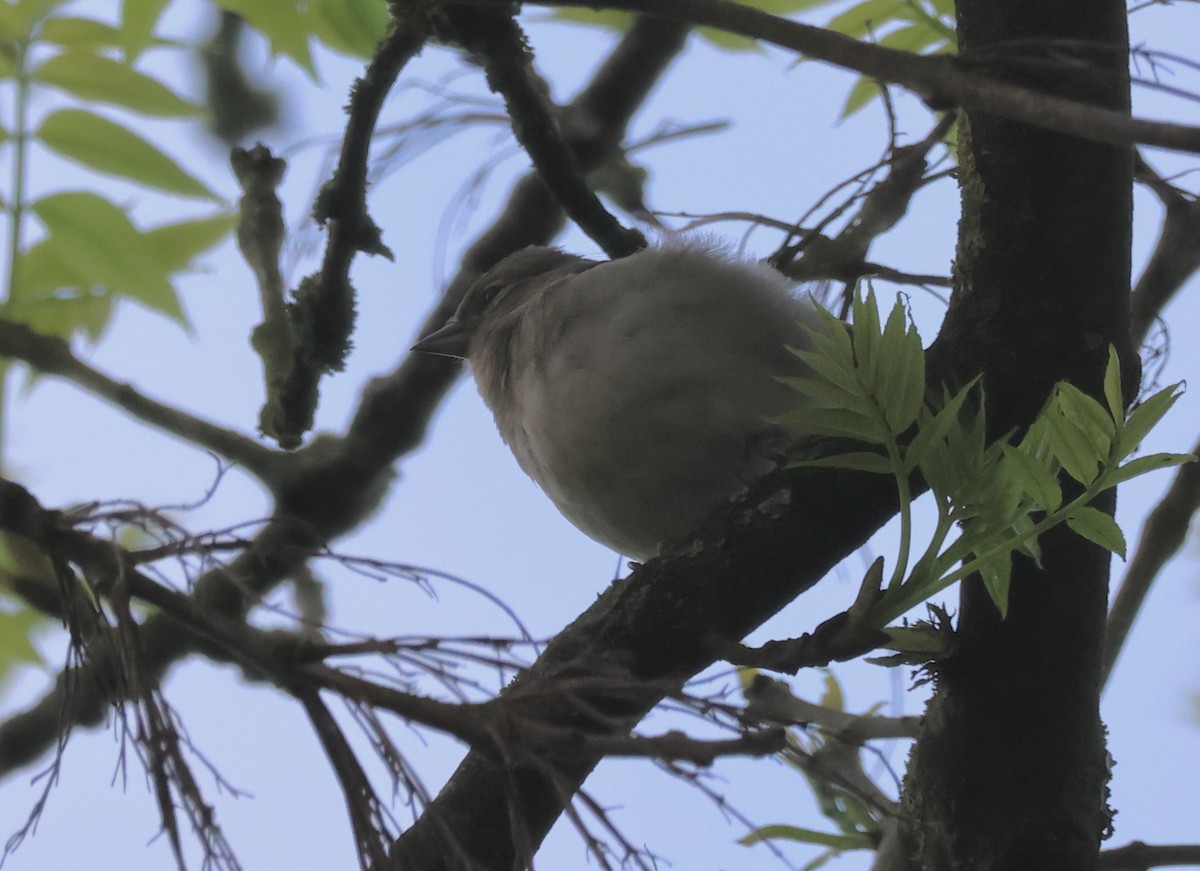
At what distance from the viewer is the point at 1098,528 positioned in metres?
1.63

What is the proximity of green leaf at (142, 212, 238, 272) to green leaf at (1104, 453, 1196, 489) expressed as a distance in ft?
6.79

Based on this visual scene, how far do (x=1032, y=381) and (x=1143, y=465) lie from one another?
43 centimetres

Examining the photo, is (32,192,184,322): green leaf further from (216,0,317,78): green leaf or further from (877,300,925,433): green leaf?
(877,300,925,433): green leaf

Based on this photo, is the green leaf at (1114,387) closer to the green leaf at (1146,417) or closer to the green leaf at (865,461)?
the green leaf at (1146,417)

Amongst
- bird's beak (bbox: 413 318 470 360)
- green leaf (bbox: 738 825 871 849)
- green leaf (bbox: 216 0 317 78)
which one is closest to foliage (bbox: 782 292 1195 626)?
green leaf (bbox: 738 825 871 849)

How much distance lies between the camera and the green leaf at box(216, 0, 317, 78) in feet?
8.29

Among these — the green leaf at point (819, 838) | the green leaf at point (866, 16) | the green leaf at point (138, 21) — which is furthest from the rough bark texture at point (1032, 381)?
the green leaf at point (138, 21)

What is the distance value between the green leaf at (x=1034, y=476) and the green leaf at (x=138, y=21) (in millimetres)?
1884

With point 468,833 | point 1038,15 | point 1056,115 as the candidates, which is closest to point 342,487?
point 468,833

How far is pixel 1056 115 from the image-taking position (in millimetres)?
1051

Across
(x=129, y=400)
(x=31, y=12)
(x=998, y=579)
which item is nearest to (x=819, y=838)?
(x=998, y=579)

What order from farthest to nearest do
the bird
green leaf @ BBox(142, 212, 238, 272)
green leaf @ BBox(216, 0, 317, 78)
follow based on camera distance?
green leaf @ BBox(142, 212, 238, 272)
the bird
green leaf @ BBox(216, 0, 317, 78)

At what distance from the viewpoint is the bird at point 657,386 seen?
2.78 metres

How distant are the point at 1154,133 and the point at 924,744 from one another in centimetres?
142
